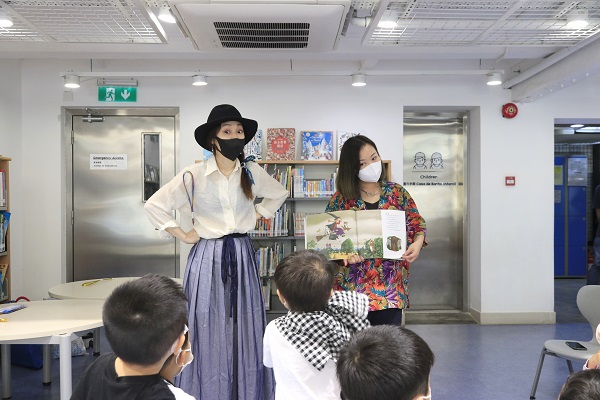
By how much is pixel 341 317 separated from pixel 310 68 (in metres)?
4.39

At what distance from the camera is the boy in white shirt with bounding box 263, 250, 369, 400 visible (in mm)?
1724

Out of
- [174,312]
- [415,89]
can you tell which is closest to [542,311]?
[415,89]

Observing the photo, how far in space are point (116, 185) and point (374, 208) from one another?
4.16 metres

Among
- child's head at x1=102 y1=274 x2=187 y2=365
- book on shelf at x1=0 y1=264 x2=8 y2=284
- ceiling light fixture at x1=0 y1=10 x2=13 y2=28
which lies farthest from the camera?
book on shelf at x1=0 y1=264 x2=8 y2=284

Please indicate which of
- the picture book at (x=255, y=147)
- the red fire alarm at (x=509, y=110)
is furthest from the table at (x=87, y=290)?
the red fire alarm at (x=509, y=110)

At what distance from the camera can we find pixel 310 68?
5785mm

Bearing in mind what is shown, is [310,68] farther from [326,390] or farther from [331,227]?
[326,390]

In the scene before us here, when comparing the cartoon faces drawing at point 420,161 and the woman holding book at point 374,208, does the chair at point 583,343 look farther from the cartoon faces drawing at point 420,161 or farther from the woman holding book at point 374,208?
the cartoon faces drawing at point 420,161

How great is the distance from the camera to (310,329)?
5.73 feet

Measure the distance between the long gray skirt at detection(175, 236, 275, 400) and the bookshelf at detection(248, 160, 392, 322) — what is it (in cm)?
293

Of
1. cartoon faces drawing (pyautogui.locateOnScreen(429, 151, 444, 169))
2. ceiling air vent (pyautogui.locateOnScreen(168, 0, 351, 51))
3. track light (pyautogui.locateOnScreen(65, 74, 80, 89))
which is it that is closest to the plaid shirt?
ceiling air vent (pyautogui.locateOnScreen(168, 0, 351, 51))

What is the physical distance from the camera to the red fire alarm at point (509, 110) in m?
5.80

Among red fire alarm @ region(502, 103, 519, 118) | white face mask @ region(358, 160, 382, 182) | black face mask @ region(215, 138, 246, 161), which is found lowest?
white face mask @ region(358, 160, 382, 182)

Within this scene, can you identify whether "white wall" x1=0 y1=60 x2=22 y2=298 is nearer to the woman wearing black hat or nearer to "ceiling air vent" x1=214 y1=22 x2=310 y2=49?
"ceiling air vent" x1=214 y1=22 x2=310 y2=49
